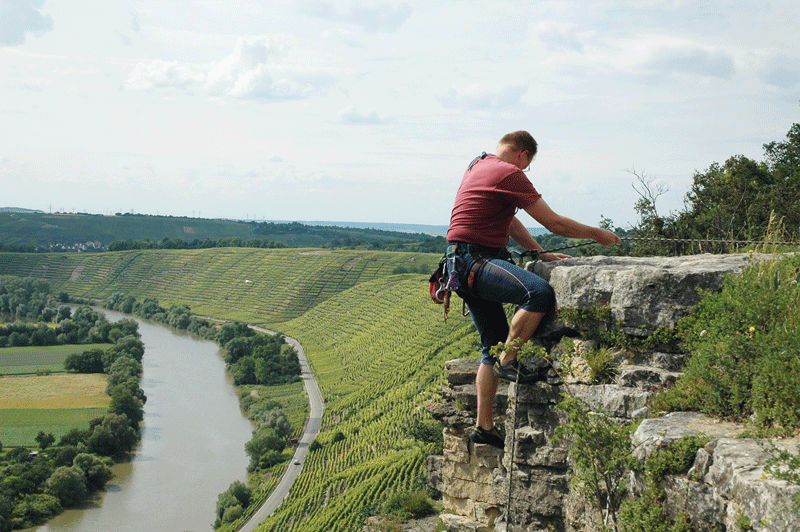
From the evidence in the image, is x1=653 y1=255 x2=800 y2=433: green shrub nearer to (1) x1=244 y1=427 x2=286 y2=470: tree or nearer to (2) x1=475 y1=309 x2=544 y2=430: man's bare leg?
(2) x1=475 y1=309 x2=544 y2=430: man's bare leg

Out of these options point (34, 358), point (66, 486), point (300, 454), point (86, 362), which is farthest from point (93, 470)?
point (34, 358)

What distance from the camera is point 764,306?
3848 millimetres

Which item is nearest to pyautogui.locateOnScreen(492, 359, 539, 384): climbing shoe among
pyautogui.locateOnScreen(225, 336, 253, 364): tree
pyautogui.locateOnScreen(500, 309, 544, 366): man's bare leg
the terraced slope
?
pyautogui.locateOnScreen(500, 309, 544, 366): man's bare leg

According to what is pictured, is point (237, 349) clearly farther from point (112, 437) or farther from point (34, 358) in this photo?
point (112, 437)

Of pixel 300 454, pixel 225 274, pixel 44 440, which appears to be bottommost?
pixel 300 454

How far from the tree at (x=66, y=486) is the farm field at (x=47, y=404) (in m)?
10.6

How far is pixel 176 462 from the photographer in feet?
161

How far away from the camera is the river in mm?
41188

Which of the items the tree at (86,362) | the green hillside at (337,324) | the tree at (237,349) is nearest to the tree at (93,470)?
the green hillside at (337,324)

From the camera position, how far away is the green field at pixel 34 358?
75.2 m

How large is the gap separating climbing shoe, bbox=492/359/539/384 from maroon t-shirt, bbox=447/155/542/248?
93 centimetres

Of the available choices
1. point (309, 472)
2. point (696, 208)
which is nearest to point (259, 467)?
point (309, 472)

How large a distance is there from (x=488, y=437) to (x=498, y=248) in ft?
5.41

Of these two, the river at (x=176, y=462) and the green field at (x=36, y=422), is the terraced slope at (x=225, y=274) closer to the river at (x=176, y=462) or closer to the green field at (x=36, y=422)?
the river at (x=176, y=462)
